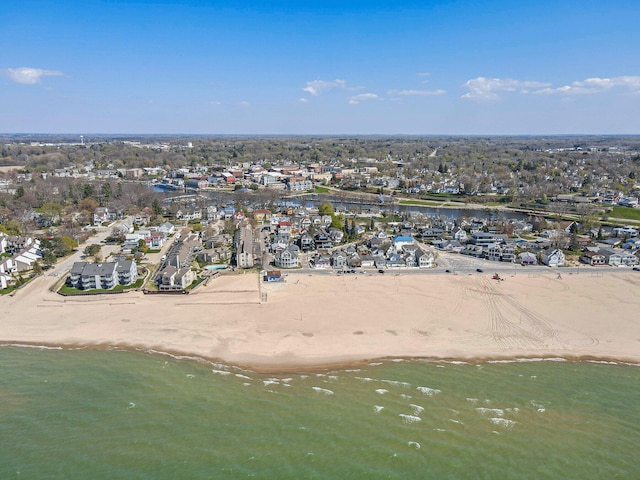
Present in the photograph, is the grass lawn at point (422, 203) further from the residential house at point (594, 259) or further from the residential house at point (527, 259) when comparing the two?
the residential house at point (594, 259)

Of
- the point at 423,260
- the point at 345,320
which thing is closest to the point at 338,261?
the point at 423,260

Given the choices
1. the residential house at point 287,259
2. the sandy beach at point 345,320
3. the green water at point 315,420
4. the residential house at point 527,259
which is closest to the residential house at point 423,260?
the sandy beach at point 345,320

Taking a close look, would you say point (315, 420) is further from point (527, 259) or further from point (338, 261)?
point (527, 259)

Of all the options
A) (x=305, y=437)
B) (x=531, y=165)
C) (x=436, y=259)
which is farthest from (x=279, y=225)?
(x=531, y=165)

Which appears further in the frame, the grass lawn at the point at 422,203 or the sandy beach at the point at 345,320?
the grass lawn at the point at 422,203

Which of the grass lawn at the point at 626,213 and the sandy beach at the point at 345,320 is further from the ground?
the grass lawn at the point at 626,213

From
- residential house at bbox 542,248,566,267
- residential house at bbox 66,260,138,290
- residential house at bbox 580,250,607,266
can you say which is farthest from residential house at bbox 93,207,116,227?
residential house at bbox 580,250,607,266
